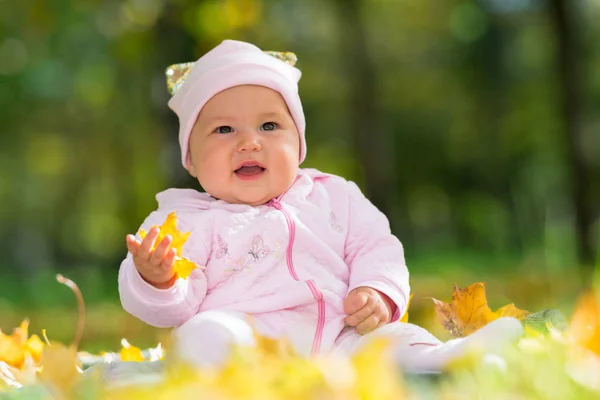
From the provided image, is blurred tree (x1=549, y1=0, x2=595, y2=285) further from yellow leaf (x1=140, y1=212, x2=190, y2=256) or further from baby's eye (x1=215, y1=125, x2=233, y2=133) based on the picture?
yellow leaf (x1=140, y1=212, x2=190, y2=256)

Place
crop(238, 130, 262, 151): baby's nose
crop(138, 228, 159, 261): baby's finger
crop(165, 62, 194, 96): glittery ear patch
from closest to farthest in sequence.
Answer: crop(138, 228, 159, 261): baby's finger
crop(238, 130, 262, 151): baby's nose
crop(165, 62, 194, 96): glittery ear patch

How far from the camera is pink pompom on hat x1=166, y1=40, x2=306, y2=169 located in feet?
8.60

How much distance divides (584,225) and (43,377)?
8.44 metres

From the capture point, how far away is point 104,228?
3056 centimetres

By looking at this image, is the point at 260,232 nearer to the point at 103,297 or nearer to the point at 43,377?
the point at 43,377

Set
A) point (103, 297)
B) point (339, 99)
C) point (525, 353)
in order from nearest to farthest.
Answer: point (525, 353), point (103, 297), point (339, 99)

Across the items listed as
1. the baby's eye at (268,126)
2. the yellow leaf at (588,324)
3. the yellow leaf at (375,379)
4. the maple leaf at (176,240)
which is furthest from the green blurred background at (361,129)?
the yellow leaf at (375,379)

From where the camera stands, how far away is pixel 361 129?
10.3m

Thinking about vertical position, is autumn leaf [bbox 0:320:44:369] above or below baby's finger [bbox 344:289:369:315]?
below

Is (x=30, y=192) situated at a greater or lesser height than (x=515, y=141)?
lesser

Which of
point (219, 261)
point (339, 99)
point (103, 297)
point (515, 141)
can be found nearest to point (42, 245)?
point (339, 99)

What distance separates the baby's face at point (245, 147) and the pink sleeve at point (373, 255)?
10.5 inches

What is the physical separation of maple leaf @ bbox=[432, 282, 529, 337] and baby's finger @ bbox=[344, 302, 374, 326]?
7.8 inches

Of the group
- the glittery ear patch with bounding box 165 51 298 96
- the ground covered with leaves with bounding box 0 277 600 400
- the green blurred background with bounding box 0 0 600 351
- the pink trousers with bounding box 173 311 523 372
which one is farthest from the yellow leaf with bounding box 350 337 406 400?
the green blurred background with bounding box 0 0 600 351
